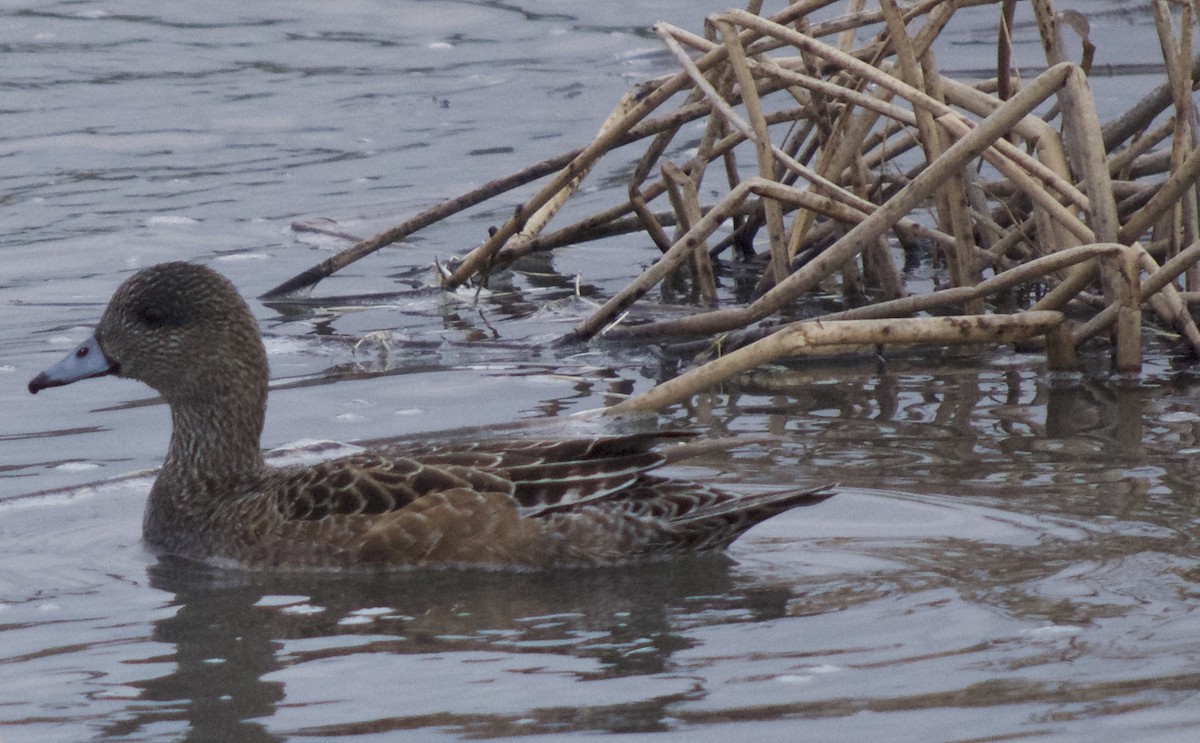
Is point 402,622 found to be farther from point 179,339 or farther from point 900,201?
point 900,201

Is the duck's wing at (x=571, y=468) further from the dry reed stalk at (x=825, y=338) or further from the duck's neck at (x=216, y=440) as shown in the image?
the duck's neck at (x=216, y=440)

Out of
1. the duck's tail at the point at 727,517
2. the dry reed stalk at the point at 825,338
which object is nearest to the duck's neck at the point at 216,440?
the dry reed stalk at the point at 825,338

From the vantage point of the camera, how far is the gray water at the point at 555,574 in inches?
172

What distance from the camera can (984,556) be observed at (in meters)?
5.44

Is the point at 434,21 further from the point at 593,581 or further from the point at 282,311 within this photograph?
the point at 593,581

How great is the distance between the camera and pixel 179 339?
6473 mm

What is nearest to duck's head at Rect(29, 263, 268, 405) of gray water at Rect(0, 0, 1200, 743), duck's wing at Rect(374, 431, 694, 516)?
gray water at Rect(0, 0, 1200, 743)

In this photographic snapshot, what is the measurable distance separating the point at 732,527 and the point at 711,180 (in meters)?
6.48

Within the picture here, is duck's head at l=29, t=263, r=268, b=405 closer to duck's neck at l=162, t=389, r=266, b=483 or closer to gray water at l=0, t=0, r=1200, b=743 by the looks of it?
duck's neck at l=162, t=389, r=266, b=483

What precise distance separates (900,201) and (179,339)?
2.72m

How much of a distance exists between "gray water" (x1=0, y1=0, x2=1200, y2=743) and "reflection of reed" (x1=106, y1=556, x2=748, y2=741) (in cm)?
2

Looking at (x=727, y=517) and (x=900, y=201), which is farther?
(x=900, y=201)

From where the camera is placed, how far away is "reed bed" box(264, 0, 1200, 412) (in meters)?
6.87

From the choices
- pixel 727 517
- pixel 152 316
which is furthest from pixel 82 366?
pixel 727 517
